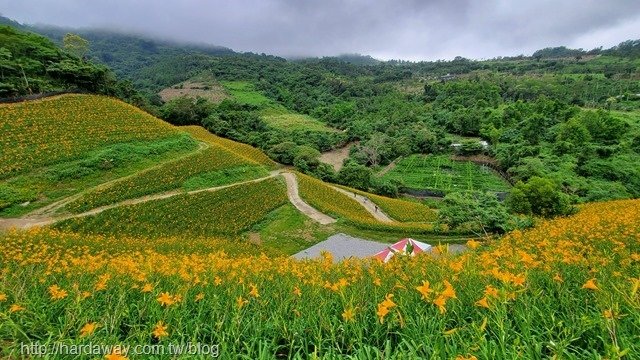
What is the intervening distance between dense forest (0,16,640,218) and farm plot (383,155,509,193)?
9.67 ft

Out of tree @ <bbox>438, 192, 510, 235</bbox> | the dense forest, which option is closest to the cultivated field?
tree @ <bbox>438, 192, 510, 235</bbox>

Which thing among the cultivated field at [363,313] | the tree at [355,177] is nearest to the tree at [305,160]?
the tree at [355,177]

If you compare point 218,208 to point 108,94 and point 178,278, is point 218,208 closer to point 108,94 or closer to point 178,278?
point 178,278

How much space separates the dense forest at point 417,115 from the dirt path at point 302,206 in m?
12.7

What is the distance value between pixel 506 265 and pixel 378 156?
2709 inches

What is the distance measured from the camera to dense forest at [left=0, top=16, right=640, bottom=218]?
4238cm

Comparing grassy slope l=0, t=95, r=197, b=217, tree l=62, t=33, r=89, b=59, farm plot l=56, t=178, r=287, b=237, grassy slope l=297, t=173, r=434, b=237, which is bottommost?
grassy slope l=297, t=173, r=434, b=237

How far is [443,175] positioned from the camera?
61625 mm

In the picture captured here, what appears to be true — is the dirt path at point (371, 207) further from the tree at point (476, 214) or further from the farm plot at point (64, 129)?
the farm plot at point (64, 129)

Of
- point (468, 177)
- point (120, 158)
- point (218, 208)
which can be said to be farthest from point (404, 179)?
point (120, 158)

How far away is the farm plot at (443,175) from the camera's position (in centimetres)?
5634

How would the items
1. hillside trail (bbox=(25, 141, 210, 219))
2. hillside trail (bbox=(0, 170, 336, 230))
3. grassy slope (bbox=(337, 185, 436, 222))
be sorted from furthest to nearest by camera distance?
grassy slope (bbox=(337, 185, 436, 222))
hillside trail (bbox=(25, 141, 210, 219))
hillside trail (bbox=(0, 170, 336, 230))

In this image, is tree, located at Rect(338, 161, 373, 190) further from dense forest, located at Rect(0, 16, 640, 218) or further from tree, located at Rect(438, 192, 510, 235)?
tree, located at Rect(438, 192, 510, 235)

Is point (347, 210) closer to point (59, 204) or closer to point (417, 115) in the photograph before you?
point (59, 204)
